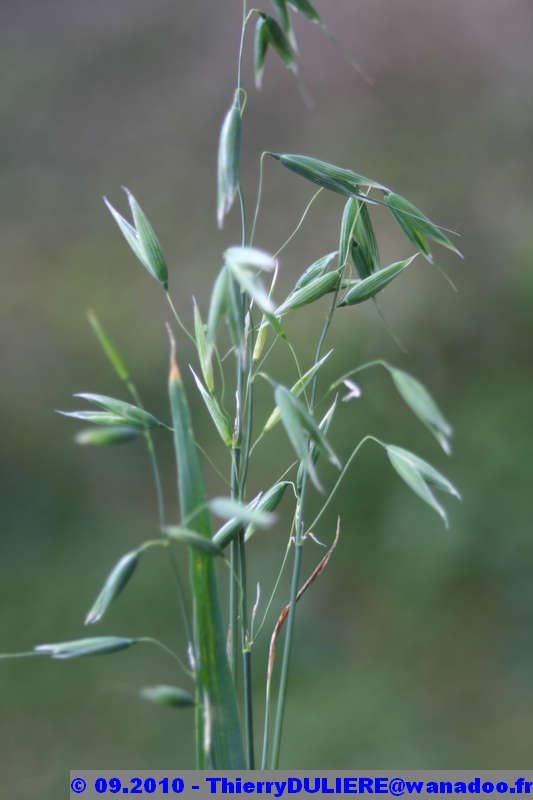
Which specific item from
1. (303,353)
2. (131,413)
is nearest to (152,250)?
(131,413)

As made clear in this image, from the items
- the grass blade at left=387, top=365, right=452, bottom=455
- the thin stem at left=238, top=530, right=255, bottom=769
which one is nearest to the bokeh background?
the thin stem at left=238, top=530, right=255, bottom=769

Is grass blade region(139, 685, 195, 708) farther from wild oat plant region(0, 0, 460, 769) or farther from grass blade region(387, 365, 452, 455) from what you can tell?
grass blade region(387, 365, 452, 455)

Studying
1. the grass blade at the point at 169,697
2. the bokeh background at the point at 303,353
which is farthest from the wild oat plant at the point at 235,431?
the bokeh background at the point at 303,353

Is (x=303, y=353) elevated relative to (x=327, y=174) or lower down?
elevated

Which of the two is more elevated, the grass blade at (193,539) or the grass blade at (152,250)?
the grass blade at (152,250)

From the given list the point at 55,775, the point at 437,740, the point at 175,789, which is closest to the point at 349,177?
the point at 175,789

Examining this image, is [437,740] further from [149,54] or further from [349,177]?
[149,54]

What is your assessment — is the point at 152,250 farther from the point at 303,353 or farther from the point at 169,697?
the point at 303,353

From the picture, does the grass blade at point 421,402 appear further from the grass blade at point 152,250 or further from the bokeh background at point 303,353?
the bokeh background at point 303,353
